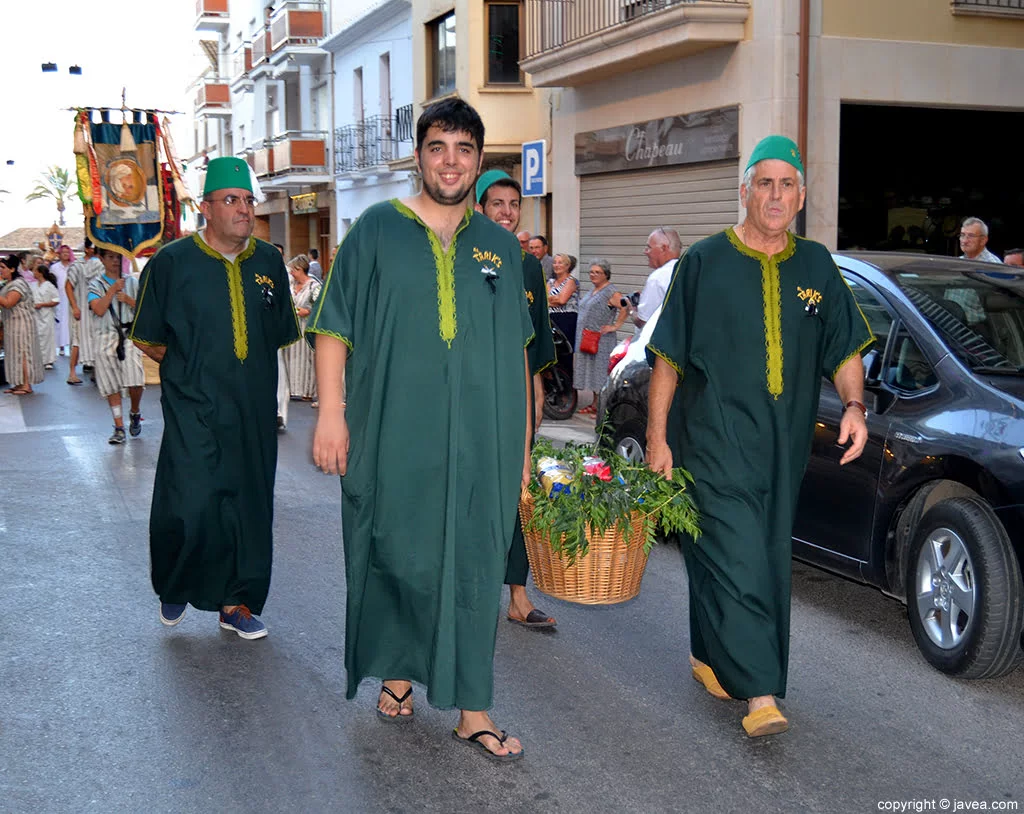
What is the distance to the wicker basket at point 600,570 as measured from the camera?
16.3 feet

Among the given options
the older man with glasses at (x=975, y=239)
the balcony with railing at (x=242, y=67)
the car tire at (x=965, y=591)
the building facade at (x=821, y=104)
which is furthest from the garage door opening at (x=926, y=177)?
the balcony with railing at (x=242, y=67)

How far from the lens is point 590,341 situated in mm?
14289

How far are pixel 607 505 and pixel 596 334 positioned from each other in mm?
9436

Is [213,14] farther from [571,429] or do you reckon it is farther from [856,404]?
[856,404]

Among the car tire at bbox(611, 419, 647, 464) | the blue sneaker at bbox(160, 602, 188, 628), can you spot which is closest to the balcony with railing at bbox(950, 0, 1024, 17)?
the car tire at bbox(611, 419, 647, 464)

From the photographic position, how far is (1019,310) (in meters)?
6.29

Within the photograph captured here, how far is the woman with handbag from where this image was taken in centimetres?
1425

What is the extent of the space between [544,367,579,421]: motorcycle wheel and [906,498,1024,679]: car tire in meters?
9.33

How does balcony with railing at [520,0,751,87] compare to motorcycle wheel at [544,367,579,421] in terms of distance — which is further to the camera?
balcony with railing at [520,0,751,87]

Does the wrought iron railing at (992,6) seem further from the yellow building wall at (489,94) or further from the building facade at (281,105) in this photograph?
the building facade at (281,105)

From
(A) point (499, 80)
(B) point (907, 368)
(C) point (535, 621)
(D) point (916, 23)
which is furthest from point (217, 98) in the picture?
(B) point (907, 368)

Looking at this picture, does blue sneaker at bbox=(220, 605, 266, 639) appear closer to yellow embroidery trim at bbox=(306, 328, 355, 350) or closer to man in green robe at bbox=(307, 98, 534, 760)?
man in green robe at bbox=(307, 98, 534, 760)

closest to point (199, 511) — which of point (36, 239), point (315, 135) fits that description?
point (315, 135)

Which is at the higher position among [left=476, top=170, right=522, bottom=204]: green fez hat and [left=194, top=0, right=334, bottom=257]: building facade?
[left=194, top=0, right=334, bottom=257]: building facade
